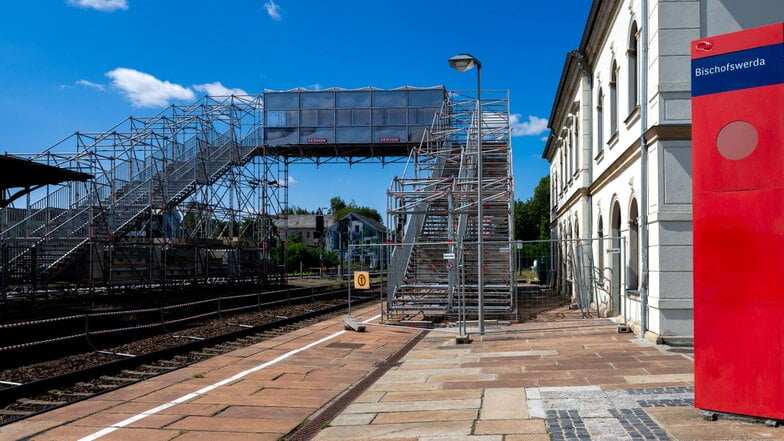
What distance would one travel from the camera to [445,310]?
59.2 ft

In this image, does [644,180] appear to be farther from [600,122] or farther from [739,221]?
[600,122]

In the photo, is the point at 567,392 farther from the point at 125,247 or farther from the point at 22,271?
the point at 125,247

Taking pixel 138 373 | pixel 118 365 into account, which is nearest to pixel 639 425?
pixel 138 373

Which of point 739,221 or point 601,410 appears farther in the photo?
point 601,410

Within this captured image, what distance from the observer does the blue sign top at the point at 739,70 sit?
6098 mm

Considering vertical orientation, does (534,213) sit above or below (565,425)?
above

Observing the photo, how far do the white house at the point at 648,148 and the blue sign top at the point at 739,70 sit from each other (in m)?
5.42

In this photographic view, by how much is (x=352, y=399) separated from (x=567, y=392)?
2652 millimetres

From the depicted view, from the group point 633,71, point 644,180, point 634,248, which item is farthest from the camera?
point 633,71

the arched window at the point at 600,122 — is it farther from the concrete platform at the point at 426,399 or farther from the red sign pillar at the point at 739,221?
the red sign pillar at the point at 739,221

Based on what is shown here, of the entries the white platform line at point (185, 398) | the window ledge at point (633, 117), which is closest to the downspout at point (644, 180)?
the window ledge at point (633, 117)

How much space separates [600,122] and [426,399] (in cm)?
1329

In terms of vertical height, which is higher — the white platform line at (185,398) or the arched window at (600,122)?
the arched window at (600,122)

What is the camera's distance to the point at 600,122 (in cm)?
1939
